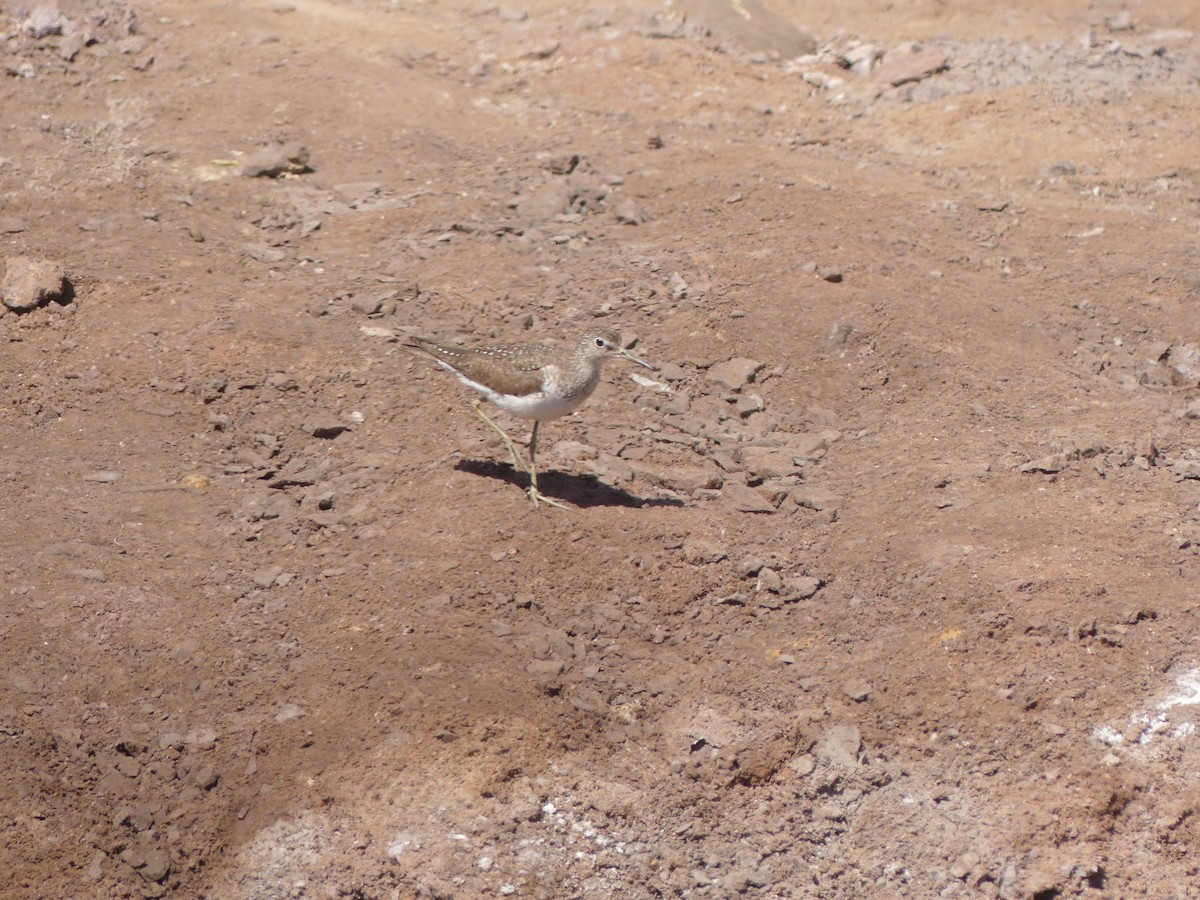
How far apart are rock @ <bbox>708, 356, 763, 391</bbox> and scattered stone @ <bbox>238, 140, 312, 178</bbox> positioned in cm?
518

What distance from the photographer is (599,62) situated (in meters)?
15.1

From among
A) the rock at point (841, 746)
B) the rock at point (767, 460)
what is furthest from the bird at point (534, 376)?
the rock at point (841, 746)

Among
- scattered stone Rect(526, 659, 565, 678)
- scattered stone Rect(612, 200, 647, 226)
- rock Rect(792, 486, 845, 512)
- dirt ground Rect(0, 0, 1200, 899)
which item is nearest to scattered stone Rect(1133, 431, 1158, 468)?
dirt ground Rect(0, 0, 1200, 899)

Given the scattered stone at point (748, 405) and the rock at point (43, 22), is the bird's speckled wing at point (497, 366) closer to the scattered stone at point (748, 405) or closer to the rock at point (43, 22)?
the scattered stone at point (748, 405)

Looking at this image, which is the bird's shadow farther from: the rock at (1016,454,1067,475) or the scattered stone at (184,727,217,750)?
the scattered stone at (184,727,217,750)

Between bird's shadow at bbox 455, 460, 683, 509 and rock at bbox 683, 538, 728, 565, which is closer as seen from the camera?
rock at bbox 683, 538, 728, 565

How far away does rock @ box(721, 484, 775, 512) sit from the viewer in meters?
7.95

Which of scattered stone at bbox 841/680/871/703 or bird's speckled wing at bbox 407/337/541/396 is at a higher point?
bird's speckled wing at bbox 407/337/541/396

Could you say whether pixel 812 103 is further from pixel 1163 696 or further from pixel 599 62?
pixel 1163 696

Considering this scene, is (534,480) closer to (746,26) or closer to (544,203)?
(544,203)

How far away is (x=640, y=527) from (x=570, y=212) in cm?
507

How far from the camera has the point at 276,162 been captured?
40.0 ft

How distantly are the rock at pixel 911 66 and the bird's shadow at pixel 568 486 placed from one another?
9.17 metres

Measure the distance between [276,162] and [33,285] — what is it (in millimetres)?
3258
